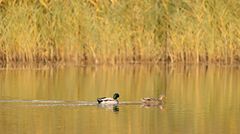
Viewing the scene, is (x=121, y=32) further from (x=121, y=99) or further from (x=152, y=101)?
(x=152, y=101)

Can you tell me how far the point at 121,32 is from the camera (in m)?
26.2

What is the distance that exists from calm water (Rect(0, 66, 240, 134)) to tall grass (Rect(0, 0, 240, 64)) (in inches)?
25.5

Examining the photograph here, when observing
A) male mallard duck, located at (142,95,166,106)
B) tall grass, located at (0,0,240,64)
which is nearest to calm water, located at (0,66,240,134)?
male mallard duck, located at (142,95,166,106)

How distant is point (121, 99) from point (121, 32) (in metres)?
8.00

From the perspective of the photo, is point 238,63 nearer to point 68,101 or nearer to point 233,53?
point 233,53

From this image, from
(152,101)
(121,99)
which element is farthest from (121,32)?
(152,101)

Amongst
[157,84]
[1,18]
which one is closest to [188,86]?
[157,84]

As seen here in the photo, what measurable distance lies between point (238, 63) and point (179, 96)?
25.5ft

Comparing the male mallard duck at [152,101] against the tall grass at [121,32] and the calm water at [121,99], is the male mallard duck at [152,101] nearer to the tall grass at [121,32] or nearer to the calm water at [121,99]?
the calm water at [121,99]

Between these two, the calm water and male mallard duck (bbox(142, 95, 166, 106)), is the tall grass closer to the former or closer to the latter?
the calm water

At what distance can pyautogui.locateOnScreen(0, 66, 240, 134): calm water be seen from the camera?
14350 mm

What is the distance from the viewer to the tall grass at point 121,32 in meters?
25.9

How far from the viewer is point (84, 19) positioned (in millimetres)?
26469

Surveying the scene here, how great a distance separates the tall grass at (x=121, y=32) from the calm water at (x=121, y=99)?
25.5 inches
